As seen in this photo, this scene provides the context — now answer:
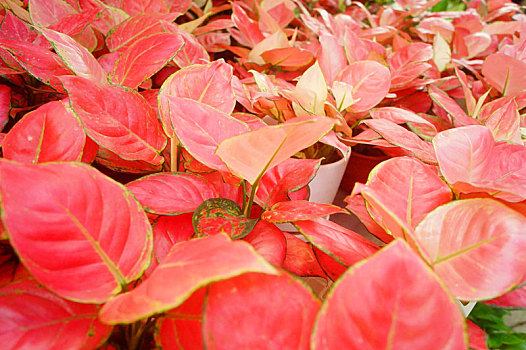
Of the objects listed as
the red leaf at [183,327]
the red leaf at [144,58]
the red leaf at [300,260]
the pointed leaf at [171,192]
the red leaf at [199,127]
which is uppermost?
the red leaf at [144,58]

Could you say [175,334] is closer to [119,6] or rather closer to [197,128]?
[197,128]

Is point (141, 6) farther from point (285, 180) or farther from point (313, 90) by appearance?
point (285, 180)

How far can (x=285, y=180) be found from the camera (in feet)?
1.41

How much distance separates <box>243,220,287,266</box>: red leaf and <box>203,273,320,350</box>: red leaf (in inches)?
3.4

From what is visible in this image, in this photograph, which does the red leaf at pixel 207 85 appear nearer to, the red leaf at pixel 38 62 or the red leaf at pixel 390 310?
the red leaf at pixel 38 62

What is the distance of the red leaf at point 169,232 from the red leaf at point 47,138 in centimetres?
10

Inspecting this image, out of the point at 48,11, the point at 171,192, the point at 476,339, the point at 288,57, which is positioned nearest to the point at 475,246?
the point at 476,339

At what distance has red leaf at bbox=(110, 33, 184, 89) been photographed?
1.55 ft

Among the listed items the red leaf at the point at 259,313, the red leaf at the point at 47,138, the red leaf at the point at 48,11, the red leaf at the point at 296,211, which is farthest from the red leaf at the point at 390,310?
the red leaf at the point at 48,11

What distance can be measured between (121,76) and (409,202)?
40 cm

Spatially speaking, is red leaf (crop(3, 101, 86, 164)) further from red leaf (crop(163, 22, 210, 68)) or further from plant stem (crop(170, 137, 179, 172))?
red leaf (crop(163, 22, 210, 68))

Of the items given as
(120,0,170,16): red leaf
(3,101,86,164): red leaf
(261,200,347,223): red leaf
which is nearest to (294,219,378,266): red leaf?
(261,200,347,223): red leaf

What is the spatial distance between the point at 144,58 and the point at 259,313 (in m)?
0.39

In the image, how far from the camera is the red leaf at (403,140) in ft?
1.54
